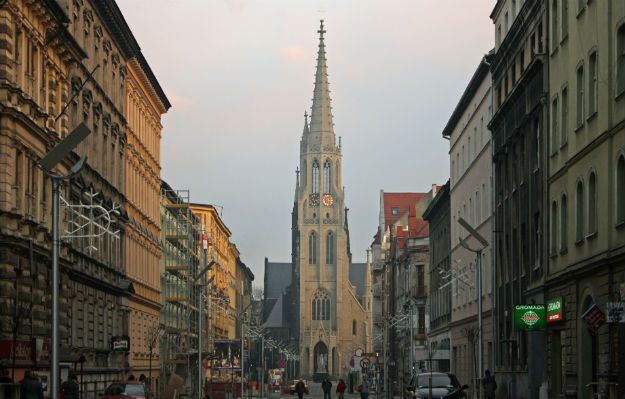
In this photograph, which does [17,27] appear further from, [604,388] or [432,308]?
[432,308]

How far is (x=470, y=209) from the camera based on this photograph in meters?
68.9

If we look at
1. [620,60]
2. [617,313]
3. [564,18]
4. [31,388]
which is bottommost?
[31,388]

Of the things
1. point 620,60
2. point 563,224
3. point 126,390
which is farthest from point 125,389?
point 620,60

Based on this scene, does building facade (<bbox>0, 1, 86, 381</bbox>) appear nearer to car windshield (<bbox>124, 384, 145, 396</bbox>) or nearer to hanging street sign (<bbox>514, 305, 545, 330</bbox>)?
car windshield (<bbox>124, 384, 145, 396</bbox>)

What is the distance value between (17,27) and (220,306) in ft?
309

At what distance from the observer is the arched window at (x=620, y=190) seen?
A: 3228 centimetres

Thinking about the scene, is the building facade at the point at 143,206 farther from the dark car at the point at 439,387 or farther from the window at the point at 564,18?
the window at the point at 564,18

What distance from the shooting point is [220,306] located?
429ft

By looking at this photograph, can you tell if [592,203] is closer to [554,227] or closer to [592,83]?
[592,83]

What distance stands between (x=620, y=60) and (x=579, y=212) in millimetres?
6864

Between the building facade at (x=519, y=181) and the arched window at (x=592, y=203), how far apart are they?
7576 mm

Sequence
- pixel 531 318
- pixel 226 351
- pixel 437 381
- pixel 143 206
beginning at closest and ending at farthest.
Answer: pixel 531 318 → pixel 437 381 → pixel 143 206 → pixel 226 351

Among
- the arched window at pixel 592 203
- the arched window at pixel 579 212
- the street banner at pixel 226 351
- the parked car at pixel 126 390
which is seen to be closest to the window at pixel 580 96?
the arched window at pixel 579 212

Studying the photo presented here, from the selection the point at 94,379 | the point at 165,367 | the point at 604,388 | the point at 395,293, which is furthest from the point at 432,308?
the point at 604,388
